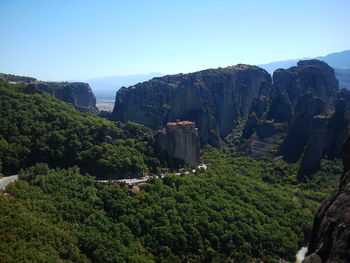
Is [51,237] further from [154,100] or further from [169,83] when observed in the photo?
[169,83]

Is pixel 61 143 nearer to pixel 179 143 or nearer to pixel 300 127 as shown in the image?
pixel 179 143

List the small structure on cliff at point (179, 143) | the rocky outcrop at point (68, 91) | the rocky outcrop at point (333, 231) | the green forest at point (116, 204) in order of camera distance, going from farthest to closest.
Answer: the rocky outcrop at point (68, 91) → the small structure on cliff at point (179, 143) → the green forest at point (116, 204) → the rocky outcrop at point (333, 231)

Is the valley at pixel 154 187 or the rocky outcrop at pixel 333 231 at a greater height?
the rocky outcrop at pixel 333 231

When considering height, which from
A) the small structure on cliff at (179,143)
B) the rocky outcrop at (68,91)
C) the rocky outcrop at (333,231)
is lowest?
the small structure on cliff at (179,143)

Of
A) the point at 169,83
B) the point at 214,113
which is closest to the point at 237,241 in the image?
the point at 214,113

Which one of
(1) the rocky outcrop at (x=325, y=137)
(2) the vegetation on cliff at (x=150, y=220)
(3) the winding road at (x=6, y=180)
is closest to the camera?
(2) the vegetation on cliff at (x=150, y=220)

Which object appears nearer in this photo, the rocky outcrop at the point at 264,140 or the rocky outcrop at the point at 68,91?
the rocky outcrop at the point at 264,140

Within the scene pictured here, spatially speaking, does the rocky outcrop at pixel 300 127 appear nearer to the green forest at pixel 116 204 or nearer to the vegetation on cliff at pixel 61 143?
the green forest at pixel 116 204

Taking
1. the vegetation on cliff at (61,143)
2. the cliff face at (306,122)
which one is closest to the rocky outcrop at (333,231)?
the vegetation on cliff at (61,143)
